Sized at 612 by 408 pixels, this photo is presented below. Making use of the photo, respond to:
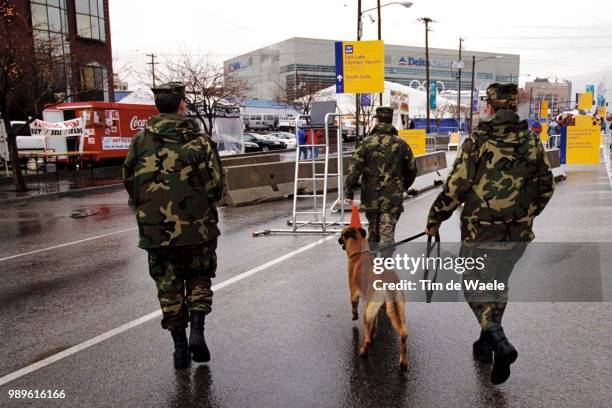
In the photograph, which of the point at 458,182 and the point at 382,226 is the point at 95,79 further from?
the point at 458,182

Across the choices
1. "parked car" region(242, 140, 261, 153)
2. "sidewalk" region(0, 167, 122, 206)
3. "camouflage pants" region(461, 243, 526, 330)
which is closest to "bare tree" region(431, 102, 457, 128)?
"parked car" region(242, 140, 261, 153)

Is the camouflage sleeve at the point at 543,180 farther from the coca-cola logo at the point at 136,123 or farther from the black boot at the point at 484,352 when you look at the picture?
the coca-cola logo at the point at 136,123

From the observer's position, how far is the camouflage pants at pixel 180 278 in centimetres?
389

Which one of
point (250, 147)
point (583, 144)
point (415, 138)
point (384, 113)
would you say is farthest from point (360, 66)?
point (250, 147)

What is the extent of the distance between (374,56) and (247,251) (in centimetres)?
577

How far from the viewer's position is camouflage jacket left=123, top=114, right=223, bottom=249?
12.4 feet

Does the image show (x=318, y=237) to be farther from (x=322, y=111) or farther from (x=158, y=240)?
(x=158, y=240)

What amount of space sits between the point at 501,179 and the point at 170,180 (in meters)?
2.21

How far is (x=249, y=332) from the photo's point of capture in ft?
15.7

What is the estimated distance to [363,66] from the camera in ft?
39.1

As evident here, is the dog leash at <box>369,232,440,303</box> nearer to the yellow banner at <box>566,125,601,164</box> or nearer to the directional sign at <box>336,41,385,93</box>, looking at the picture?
the directional sign at <box>336,41,385,93</box>

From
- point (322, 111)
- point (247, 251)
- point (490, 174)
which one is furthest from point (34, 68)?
point (490, 174)

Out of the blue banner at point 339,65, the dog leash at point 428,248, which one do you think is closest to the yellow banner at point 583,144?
the blue banner at point 339,65

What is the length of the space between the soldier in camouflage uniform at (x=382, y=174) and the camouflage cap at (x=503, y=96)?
1954 mm
